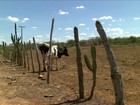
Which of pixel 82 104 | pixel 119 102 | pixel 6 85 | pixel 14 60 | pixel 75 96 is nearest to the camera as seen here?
pixel 119 102

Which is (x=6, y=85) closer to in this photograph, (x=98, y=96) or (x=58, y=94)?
(x=58, y=94)

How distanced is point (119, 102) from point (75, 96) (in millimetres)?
3487

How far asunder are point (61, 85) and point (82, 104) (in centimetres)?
373

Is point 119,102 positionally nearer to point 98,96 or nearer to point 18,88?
point 98,96

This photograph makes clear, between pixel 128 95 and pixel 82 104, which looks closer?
pixel 82 104

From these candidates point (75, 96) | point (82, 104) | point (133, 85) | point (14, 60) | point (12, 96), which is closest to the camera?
point (82, 104)

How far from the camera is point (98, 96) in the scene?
10672 millimetres

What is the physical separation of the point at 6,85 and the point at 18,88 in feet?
3.71

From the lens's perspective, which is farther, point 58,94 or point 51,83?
point 51,83

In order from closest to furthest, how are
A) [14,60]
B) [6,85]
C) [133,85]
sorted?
[133,85]
[6,85]
[14,60]

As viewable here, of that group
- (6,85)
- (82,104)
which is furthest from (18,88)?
(82,104)

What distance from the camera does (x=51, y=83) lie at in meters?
13.8

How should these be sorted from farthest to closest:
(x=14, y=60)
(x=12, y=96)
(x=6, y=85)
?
(x=14, y=60), (x=6, y=85), (x=12, y=96)

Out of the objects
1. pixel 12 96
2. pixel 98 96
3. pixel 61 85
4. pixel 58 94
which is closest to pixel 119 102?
pixel 98 96
